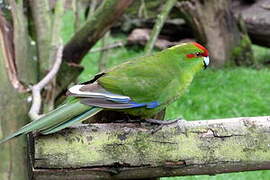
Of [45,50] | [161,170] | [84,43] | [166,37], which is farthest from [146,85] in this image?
[166,37]

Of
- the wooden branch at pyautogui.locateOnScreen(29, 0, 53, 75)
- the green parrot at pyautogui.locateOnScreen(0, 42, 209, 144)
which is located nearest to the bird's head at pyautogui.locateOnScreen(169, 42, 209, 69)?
the green parrot at pyautogui.locateOnScreen(0, 42, 209, 144)

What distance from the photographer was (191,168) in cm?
186

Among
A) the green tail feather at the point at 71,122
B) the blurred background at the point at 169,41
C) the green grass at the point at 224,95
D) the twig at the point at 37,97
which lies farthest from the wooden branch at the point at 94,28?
the green tail feather at the point at 71,122

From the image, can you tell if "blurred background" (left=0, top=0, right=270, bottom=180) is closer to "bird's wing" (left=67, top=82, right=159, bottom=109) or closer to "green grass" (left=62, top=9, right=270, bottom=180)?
"green grass" (left=62, top=9, right=270, bottom=180)

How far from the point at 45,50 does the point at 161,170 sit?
1.88 metres

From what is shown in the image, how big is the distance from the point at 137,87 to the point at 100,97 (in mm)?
158

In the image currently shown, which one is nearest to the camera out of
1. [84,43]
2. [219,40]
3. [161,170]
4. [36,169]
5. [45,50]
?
[36,169]

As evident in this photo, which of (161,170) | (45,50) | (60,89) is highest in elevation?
(161,170)

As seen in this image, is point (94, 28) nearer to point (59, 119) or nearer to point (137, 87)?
point (137, 87)

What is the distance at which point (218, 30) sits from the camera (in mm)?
6949

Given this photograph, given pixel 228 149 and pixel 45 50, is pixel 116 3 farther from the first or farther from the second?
pixel 228 149

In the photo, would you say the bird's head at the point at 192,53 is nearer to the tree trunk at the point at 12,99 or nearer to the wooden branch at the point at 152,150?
the wooden branch at the point at 152,150

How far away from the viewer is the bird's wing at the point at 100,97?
185 centimetres

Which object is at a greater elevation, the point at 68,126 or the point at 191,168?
the point at 68,126
